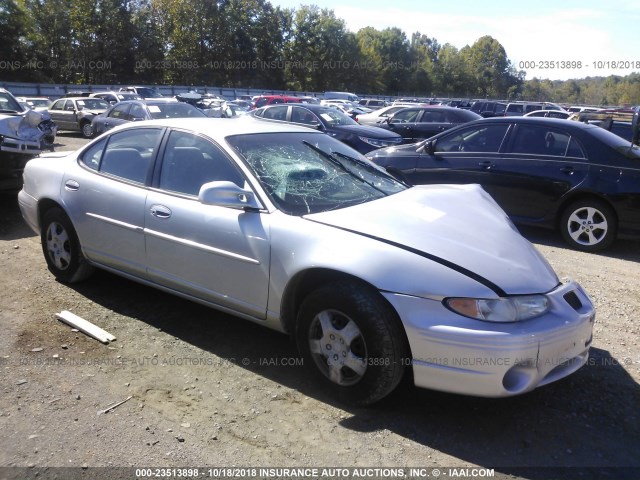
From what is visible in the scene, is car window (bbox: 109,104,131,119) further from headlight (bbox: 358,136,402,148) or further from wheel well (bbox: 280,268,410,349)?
wheel well (bbox: 280,268,410,349)

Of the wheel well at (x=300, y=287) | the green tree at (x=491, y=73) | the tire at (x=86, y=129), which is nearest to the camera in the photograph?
the wheel well at (x=300, y=287)

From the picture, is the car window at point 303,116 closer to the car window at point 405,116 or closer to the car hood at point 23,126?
the car window at point 405,116

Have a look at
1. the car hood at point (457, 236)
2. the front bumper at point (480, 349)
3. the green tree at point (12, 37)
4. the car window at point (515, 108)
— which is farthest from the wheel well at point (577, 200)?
the green tree at point (12, 37)

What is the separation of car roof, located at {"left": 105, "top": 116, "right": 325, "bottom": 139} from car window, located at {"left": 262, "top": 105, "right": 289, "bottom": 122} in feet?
31.7

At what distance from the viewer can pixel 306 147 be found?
4.37m

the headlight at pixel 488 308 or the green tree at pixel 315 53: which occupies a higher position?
the green tree at pixel 315 53

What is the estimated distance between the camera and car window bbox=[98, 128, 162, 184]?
4449 millimetres

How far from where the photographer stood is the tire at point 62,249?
4.94 metres

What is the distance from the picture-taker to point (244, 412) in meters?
3.28

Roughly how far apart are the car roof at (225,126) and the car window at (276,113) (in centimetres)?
967

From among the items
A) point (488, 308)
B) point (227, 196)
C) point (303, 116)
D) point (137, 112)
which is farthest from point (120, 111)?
point (488, 308)

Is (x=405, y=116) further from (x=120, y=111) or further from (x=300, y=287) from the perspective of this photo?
(x=300, y=287)

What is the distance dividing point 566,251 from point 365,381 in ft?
15.3

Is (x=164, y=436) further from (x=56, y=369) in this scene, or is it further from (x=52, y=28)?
(x=52, y=28)
